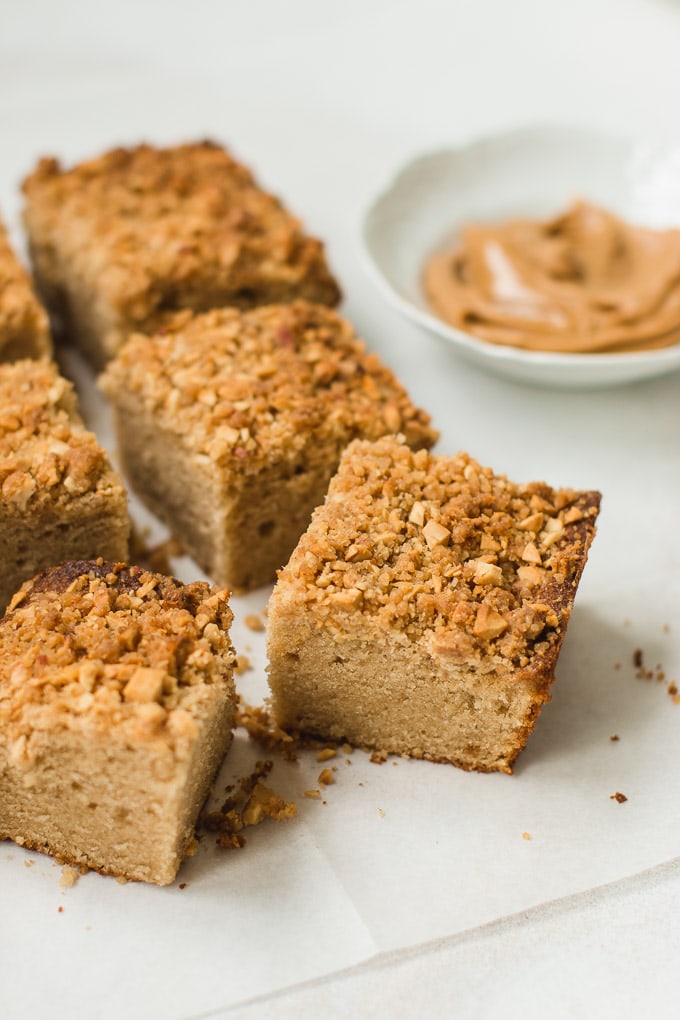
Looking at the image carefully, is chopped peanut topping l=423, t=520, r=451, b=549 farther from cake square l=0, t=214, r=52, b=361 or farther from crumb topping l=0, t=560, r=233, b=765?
cake square l=0, t=214, r=52, b=361

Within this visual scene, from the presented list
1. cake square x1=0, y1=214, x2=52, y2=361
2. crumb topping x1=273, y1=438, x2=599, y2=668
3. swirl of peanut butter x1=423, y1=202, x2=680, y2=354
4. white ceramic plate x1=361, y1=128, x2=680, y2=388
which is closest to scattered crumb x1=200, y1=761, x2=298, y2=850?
crumb topping x1=273, y1=438, x2=599, y2=668

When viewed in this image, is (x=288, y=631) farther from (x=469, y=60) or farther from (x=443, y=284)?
(x=469, y=60)

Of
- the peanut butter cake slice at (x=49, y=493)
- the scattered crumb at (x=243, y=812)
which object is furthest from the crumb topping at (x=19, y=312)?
the scattered crumb at (x=243, y=812)

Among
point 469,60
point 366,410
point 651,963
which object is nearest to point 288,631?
point 366,410

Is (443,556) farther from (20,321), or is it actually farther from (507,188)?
(507,188)

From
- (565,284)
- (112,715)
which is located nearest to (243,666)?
(112,715)
